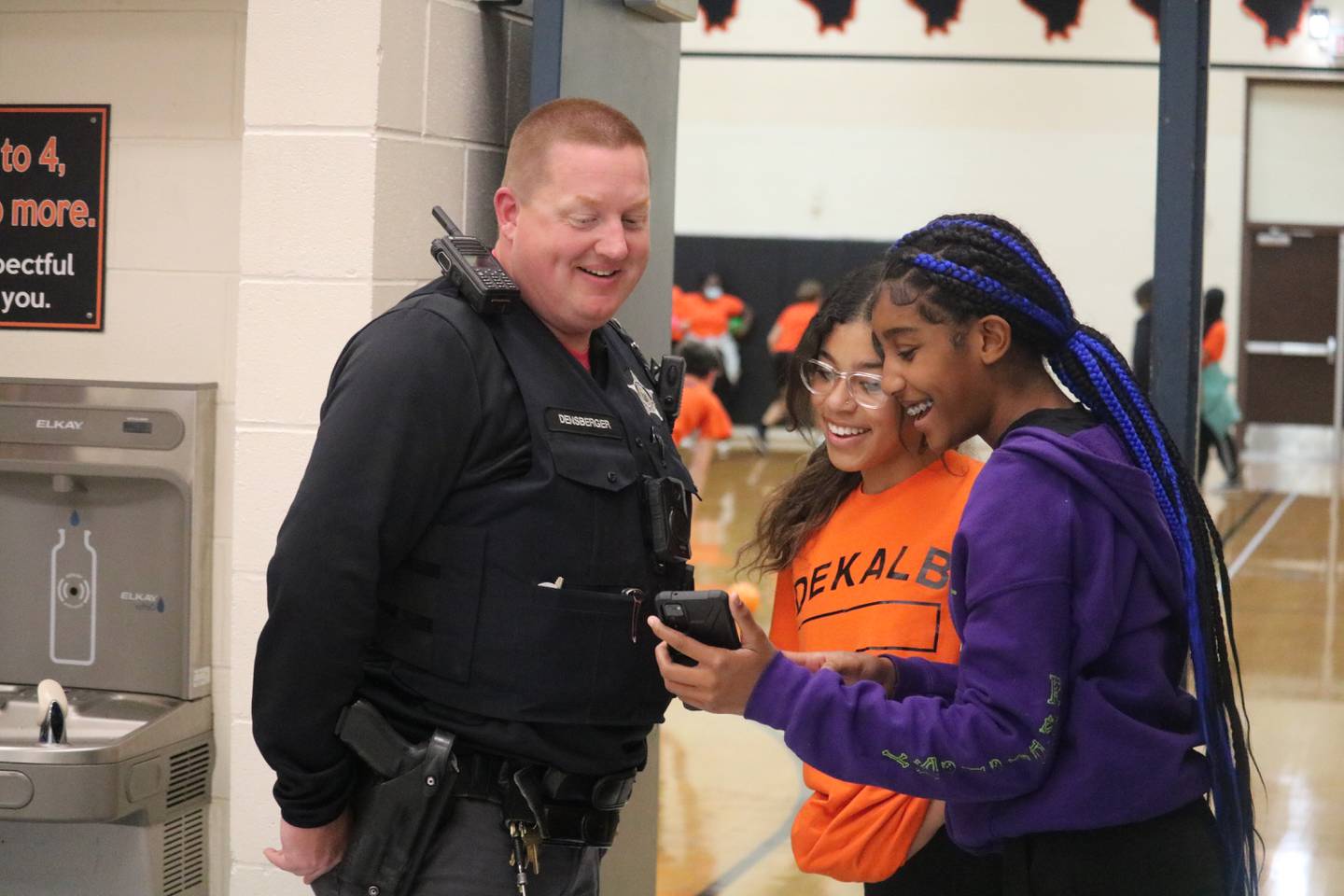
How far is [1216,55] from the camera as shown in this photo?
581 inches

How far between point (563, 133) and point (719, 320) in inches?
520

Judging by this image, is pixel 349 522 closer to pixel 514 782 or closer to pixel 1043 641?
pixel 514 782

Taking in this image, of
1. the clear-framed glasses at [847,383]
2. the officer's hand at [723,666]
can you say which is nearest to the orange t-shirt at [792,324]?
the clear-framed glasses at [847,383]

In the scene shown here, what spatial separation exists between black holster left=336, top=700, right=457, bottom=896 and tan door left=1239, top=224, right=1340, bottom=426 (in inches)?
592

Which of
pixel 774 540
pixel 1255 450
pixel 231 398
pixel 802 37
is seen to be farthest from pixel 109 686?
pixel 1255 450

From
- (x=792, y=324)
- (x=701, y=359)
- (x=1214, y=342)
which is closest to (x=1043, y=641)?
(x=701, y=359)

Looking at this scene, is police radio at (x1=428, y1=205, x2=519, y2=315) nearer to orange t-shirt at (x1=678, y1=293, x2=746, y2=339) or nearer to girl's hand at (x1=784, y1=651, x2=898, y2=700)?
girl's hand at (x1=784, y1=651, x2=898, y2=700)

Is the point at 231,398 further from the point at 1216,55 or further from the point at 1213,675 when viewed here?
the point at 1216,55

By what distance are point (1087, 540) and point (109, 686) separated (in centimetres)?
215

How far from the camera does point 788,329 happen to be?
45.6 feet

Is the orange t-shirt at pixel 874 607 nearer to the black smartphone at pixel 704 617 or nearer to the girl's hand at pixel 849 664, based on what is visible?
the girl's hand at pixel 849 664

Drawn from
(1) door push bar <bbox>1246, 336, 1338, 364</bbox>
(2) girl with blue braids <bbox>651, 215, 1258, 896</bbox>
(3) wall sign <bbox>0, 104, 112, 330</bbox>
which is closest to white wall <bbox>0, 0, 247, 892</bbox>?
(3) wall sign <bbox>0, 104, 112, 330</bbox>

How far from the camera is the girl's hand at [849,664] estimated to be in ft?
5.67

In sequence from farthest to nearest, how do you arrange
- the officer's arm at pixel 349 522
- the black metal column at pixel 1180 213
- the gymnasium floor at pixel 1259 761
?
the gymnasium floor at pixel 1259 761
the black metal column at pixel 1180 213
the officer's arm at pixel 349 522
